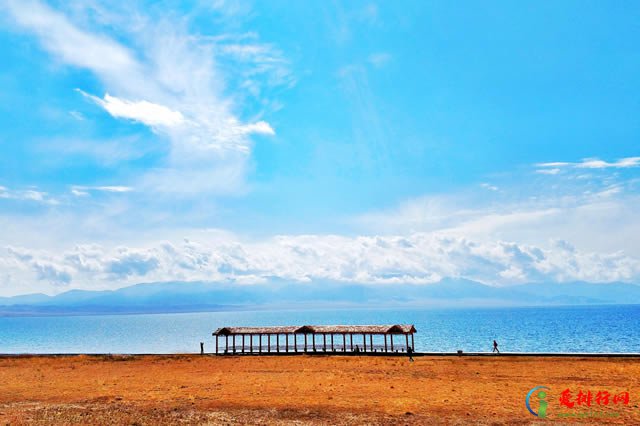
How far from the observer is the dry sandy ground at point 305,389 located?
26109 mm

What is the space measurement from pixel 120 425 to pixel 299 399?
11182mm

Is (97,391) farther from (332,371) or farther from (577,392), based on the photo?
(577,392)

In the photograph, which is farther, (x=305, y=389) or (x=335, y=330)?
(x=335, y=330)

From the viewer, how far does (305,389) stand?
1366 inches

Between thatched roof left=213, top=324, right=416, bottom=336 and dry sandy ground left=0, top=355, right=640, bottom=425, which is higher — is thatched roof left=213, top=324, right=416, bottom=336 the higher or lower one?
the higher one

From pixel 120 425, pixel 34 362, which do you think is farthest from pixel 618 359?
pixel 34 362

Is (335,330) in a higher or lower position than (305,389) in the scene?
higher

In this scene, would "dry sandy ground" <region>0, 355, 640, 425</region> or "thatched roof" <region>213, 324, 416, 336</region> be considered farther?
"thatched roof" <region>213, 324, 416, 336</region>

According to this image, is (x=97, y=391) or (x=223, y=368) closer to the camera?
(x=97, y=391)

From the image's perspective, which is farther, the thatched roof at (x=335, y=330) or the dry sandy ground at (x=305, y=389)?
the thatched roof at (x=335, y=330)

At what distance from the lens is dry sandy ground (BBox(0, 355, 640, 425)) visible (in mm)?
26109

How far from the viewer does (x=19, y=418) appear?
25984 millimetres

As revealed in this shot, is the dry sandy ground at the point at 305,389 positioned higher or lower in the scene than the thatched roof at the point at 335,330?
lower

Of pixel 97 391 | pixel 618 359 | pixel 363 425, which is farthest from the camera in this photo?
pixel 618 359
